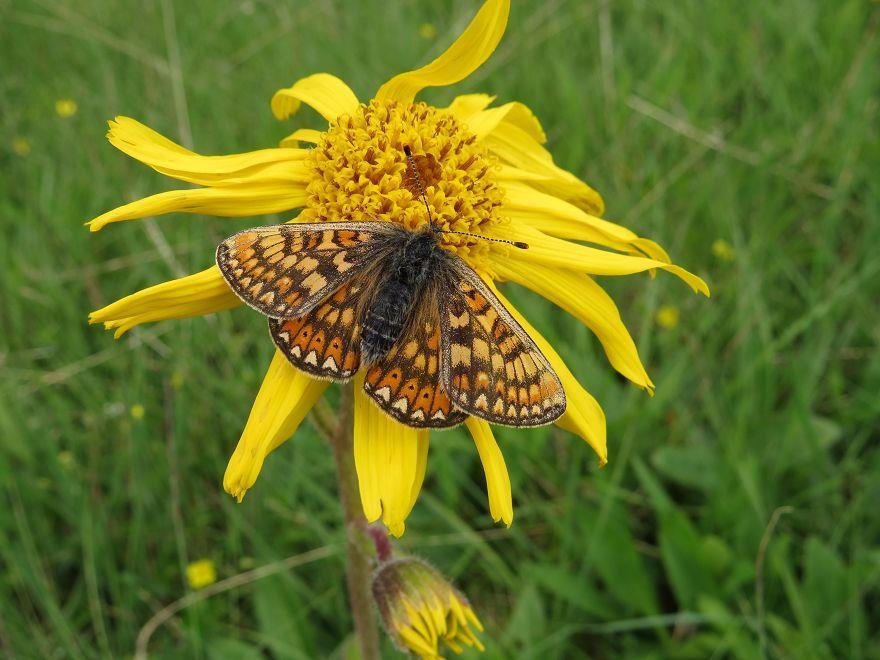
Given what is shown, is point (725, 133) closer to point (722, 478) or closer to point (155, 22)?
point (722, 478)

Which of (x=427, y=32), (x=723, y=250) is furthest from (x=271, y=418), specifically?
(x=427, y=32)

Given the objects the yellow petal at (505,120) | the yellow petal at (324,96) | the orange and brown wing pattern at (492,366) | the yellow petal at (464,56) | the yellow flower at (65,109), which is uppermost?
the yellow flower at (65,109)

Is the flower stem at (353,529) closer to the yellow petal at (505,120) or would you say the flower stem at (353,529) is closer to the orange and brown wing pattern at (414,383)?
the orange and brown wing pattern at (414,383)

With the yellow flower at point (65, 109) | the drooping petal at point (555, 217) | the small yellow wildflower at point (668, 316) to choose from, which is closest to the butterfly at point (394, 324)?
the drooping petal at point (555, 217)

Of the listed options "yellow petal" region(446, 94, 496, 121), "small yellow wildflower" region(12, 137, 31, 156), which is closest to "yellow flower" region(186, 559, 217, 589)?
"yellow petal" region(446, 94, 496, 121)

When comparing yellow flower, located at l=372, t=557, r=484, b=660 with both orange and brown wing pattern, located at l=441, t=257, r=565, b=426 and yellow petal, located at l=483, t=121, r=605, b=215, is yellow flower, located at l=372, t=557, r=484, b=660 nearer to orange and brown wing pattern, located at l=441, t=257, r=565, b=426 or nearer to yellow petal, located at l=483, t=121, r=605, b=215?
orange and brown wing pattern, located at l=441, t=257, r=565, b=426

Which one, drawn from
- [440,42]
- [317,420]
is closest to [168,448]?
[317,420]

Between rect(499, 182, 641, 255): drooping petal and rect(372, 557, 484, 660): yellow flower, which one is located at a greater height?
rect(499, 182, 641, 255): drooping petal

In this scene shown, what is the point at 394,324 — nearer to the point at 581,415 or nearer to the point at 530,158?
the point at 581,415
